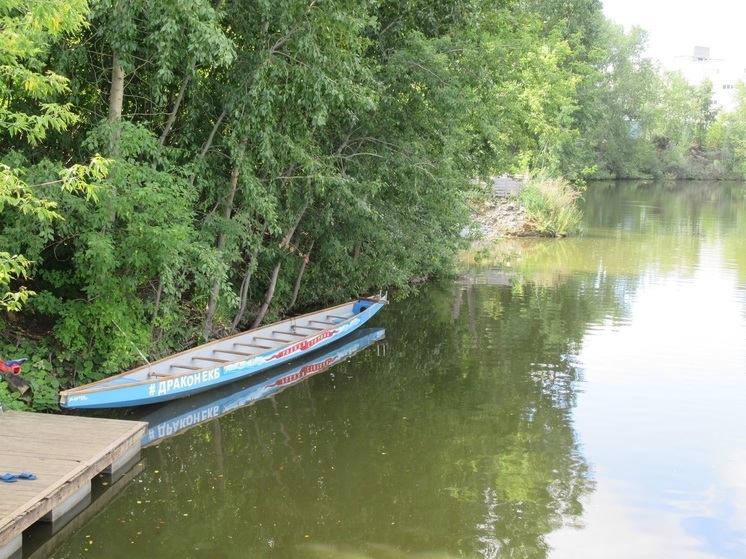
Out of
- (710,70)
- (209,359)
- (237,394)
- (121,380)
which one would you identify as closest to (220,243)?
(209,359)

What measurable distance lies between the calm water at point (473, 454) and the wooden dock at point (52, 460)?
32 centimetres

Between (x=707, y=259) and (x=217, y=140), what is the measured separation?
70.0 feet

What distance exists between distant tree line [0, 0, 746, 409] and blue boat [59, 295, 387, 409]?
616mm

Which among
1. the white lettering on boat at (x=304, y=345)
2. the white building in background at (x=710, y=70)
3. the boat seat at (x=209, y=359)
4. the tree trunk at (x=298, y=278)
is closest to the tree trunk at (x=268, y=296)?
the tree trunk at (x=298, y=278)

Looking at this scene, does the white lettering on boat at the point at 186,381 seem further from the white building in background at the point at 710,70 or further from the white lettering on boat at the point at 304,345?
the white building in background at the point at 710,70

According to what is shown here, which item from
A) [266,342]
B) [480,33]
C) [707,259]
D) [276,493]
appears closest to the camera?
[276,493]

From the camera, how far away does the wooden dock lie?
277 inches

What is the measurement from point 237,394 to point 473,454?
423cm

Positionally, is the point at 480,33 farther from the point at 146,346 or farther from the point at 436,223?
the point at 146,346

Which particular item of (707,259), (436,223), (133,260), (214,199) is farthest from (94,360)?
(707,259)

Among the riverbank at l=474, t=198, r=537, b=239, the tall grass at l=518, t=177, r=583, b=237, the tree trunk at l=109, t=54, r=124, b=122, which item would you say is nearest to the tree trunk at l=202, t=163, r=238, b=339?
the tree trunk at l=109, t=54, r=124, b=122

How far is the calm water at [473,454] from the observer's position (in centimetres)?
784

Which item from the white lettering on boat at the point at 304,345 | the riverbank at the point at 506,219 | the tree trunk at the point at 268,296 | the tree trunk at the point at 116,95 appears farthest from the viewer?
the riverbank at the point at 506,219

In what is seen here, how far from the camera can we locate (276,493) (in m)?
8.72
